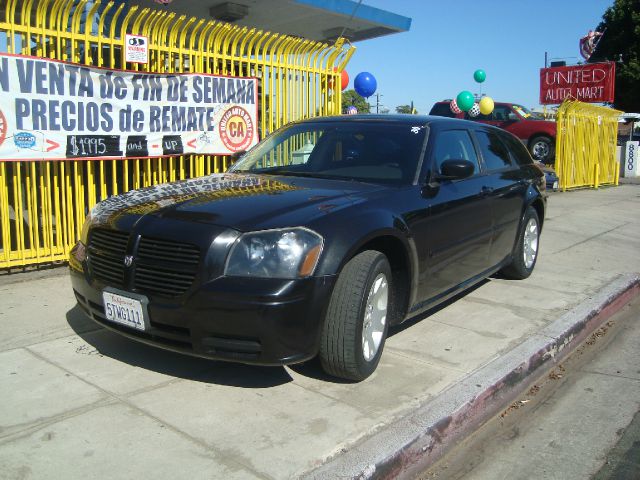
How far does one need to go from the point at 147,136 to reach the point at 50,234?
155 centimetres

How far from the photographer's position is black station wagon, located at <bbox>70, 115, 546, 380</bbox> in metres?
3.35

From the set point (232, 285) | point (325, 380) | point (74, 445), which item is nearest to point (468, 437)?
point (325, 380)

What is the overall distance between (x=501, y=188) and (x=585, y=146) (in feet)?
43.1

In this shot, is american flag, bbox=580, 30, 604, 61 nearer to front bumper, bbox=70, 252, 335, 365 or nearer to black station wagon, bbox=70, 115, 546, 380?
black station wagon, bbox=70, 115, 546, 380

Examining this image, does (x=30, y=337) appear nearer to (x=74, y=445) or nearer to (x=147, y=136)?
(x=74, y=445)

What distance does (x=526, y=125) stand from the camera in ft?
67.2

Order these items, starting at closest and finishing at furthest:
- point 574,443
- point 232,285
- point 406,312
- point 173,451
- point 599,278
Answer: point 173,451 < point 232,285 < point 574,443 < point 406,312 < point 599,278

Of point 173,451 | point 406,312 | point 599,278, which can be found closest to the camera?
point 173,451

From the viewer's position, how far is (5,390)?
3619 mm

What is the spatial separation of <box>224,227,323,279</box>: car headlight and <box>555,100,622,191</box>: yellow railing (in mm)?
14000

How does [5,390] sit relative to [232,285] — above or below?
below

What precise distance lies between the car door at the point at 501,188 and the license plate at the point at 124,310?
3.27m

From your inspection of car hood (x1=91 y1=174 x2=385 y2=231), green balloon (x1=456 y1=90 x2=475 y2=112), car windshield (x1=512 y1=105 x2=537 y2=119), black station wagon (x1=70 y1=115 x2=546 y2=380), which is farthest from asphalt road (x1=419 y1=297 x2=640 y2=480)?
car windshield (x1=512 y1=105 x2=537 y2=119)

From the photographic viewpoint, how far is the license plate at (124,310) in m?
3.53
